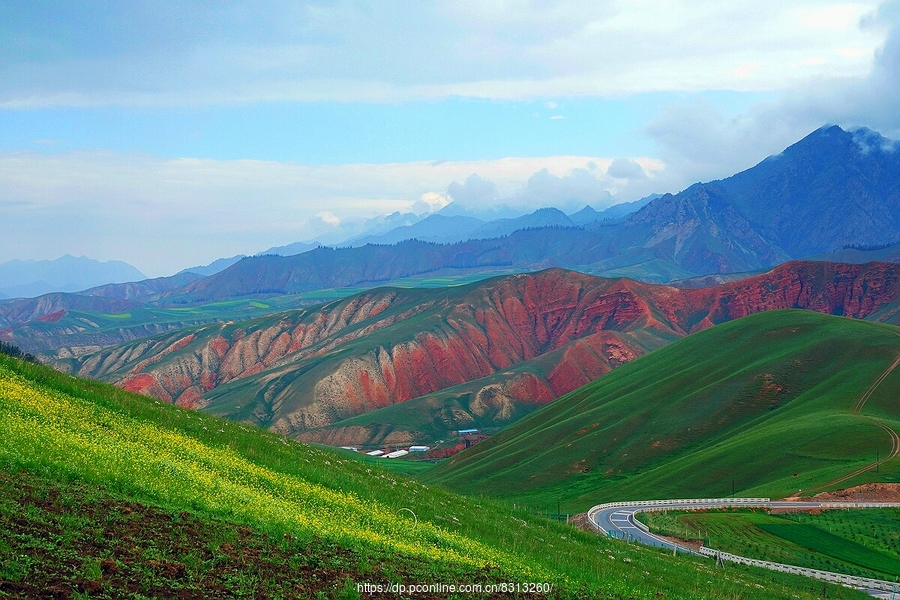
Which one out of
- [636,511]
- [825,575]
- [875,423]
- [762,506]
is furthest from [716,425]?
[825,575]

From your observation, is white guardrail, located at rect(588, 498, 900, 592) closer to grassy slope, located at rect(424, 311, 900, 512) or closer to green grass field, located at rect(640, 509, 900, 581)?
green grass field, located at rect(640, 509, 900, 581)

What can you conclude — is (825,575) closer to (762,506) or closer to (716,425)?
(762,506)

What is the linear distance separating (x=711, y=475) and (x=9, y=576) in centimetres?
8235

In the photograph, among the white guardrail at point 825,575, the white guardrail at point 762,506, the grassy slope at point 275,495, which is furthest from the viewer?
the white guardrail at point 762,506

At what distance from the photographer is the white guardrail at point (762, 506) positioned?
149ft

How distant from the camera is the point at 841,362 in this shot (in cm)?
11138

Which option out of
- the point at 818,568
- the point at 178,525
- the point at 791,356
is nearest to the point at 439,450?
the point at 791,356

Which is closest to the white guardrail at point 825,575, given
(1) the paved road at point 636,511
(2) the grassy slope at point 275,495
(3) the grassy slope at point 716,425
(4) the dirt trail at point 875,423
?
(1) the paved road at point 636,511

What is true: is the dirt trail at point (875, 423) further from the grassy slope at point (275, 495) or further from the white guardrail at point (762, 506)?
the grassy slope at point (275, 495)

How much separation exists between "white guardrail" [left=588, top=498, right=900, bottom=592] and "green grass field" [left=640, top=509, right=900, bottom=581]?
7.14 ft

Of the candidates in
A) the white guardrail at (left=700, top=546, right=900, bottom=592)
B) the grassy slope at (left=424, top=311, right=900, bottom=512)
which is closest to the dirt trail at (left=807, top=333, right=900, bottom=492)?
the grassy slope at (left=424, top=311, right=900, bottom=512)

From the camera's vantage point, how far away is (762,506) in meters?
67.4

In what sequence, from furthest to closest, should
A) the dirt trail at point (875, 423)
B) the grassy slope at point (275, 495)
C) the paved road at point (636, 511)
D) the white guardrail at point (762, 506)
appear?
the dirt trail at point (875, 423) → the paved road at point (636, 511) → the white guardrail at point (762, 506) → the grassy slope at point (275, 495)

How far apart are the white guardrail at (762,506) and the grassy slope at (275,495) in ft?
40.2
